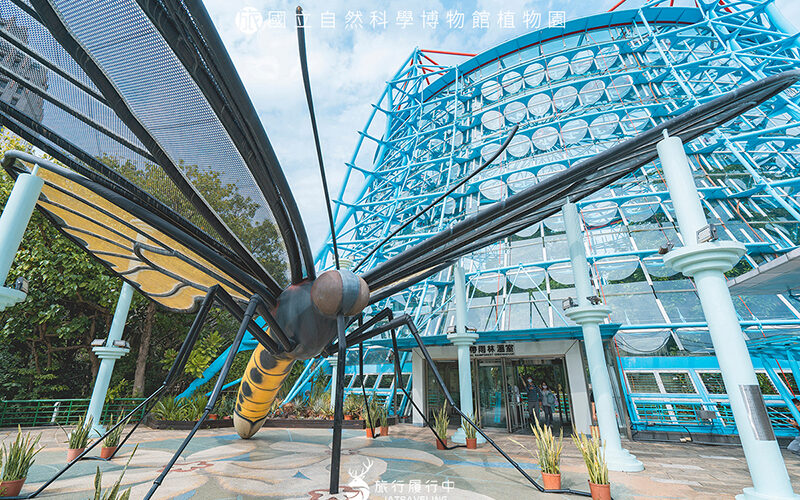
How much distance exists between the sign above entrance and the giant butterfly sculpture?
7256mm

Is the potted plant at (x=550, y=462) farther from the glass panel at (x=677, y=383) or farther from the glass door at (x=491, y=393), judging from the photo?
the glass panel at (x=677, y=383)

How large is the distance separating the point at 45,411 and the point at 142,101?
49.7 feet

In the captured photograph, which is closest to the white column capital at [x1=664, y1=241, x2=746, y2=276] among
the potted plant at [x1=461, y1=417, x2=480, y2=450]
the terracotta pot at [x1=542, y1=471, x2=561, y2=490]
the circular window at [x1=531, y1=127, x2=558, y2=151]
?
the terracotta pot at [x1=542, y1=471, x2=561, y2=490]

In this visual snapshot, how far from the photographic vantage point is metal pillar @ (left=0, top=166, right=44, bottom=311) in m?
3.31

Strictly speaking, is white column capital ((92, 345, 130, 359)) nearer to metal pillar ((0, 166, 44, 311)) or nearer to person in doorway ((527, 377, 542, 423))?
metal pillar ((0, 166, 44, 311))

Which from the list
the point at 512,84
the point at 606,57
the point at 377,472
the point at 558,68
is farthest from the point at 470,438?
the point at 606,57

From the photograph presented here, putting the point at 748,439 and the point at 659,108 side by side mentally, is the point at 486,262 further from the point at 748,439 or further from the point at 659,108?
the point at 748,439

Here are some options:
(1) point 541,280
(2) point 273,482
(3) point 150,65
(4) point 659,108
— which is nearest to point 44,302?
(2) point 273,482

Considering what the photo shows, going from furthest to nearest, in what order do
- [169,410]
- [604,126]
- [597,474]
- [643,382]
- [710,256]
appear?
[604,126] < [169,410] < [643,382] < [710,256] < [597,474]

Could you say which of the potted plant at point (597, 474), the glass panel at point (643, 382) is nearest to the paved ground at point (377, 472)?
the potted plant at point (597, 474)

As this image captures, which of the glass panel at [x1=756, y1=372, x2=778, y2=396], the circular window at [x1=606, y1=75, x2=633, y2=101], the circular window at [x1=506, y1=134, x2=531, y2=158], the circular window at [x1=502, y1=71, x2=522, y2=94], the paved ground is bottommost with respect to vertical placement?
the paved ground

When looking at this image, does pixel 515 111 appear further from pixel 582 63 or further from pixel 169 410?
pixel 169 410

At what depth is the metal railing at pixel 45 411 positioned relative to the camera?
34.9 feet

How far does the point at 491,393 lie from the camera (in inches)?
436
